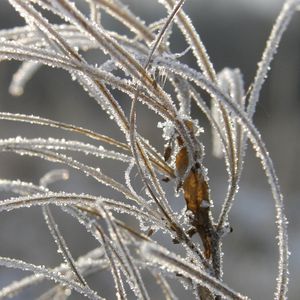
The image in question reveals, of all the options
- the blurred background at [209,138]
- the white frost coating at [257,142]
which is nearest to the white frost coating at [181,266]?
the white frost coating at [257,142]

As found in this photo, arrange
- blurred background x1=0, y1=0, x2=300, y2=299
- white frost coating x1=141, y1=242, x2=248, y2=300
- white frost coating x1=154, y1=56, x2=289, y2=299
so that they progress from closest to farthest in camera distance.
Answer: white frost coating x1=141, y1=242, x2=248, y2=300, white frost coating x1=154, y1=56, x2=289, y2=299, blurred background x1=0, y1=0, x2=300, y2=299

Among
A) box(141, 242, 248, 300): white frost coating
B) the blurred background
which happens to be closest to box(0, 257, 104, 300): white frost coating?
box(141, 242, 248, 300): white frost coating

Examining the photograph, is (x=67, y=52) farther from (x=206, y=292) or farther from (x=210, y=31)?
(x=210, y=31)

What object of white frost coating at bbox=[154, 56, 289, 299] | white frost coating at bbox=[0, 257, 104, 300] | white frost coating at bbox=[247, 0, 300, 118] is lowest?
white frost coating at bbox=[0, 257, 104, 300]

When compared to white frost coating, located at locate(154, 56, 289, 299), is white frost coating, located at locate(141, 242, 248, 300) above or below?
below

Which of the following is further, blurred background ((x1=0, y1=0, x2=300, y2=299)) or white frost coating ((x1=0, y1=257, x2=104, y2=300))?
blurred background ((x1=0, y1=0, x2=300, y2=299))

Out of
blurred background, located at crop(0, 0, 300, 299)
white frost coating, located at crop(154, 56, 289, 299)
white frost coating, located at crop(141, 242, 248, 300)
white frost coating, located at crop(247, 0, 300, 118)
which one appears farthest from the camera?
blurred background, located at crop(0, 0, 300, 299)

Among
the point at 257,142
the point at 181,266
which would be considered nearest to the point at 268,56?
the point at 257,142

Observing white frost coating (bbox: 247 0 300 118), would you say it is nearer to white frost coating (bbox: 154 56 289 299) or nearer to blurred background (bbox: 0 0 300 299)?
white frost coating (bbox: 154 56 289 299)

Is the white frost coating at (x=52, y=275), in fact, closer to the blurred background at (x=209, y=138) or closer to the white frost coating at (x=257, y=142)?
the white frost coating at (x=257, y=142)
